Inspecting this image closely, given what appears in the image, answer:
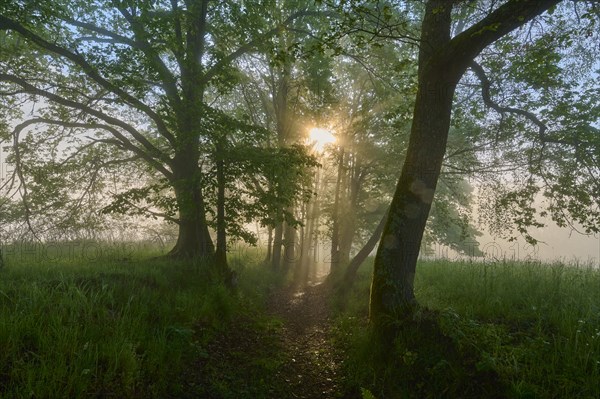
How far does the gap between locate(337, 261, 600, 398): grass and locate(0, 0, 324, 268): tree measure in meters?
5.80

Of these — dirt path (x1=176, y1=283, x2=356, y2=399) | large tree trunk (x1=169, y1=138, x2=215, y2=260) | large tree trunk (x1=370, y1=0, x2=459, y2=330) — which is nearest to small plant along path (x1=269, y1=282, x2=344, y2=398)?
dirt path (x1=176, y1=283, x2=356, y2=399)

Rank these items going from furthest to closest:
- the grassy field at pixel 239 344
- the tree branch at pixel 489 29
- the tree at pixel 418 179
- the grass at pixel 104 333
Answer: the tree at pixel 418 179, the tree branch at pixel 489 29, the grassy field at pixel 239 344, the grass at pixel 104 333

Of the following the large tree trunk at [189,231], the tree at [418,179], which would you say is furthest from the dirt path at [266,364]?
the large tree trunk at [189,231]

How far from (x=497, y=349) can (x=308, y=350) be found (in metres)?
3.75

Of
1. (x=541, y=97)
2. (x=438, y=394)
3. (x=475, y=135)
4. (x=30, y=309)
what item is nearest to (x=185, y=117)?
(x=30, y=309)

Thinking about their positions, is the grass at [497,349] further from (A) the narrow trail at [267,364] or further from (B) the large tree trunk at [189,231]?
(B) the large tree trunk at [189,231]

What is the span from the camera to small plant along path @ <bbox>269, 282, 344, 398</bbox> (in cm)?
517

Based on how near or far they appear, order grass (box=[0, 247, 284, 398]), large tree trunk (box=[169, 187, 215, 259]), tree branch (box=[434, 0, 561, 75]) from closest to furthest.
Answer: grass (box=[0, 247, 284, 398]) < tree branch (box=[434, 0, 561, 75]) < large tree trunk (box=[169, 187, 215, 259])

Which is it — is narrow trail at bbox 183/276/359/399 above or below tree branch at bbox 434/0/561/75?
below

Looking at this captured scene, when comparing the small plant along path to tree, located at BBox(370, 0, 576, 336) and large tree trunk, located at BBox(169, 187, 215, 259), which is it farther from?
large tree trunk, located at BBox(169, 187, 215, 259)

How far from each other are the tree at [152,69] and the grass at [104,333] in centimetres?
250

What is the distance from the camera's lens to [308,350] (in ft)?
22.1

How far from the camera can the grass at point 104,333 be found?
3.64 m

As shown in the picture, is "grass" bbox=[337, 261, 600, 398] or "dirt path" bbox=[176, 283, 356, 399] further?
"dirt path" bbox=[176, 283, 356, 399]
